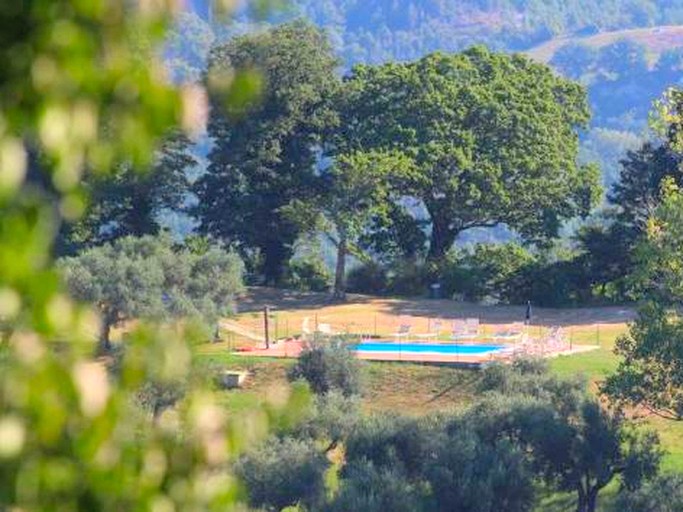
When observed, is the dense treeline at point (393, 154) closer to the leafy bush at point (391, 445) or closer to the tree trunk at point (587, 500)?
the leafy bush at point (391, 445)

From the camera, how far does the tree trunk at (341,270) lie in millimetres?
35156

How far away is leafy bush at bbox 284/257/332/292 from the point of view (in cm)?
3788

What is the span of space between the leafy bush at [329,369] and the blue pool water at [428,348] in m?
2.03

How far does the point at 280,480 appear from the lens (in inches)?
806

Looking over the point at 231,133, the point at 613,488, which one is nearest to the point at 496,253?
the point at 231,133

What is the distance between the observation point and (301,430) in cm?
2275

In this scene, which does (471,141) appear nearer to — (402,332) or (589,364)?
(402,332)

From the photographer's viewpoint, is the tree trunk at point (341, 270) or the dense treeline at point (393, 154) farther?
the dense treeline at point (393, 154)

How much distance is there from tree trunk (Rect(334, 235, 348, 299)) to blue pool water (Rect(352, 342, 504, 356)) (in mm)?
5990

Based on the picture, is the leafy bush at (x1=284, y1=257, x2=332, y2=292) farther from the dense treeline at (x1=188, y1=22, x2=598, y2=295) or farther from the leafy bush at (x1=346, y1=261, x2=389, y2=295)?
the leafy bush at (x1=346, y1=261, x2=389, y2=295)

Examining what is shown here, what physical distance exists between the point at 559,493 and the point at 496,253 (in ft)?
48.1

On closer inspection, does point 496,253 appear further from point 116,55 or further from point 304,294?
point 116,55

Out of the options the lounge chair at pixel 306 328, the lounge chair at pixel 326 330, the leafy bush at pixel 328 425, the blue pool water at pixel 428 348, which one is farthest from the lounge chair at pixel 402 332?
the leafy bush at pixel 328 425

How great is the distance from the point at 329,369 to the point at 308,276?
12574mm
